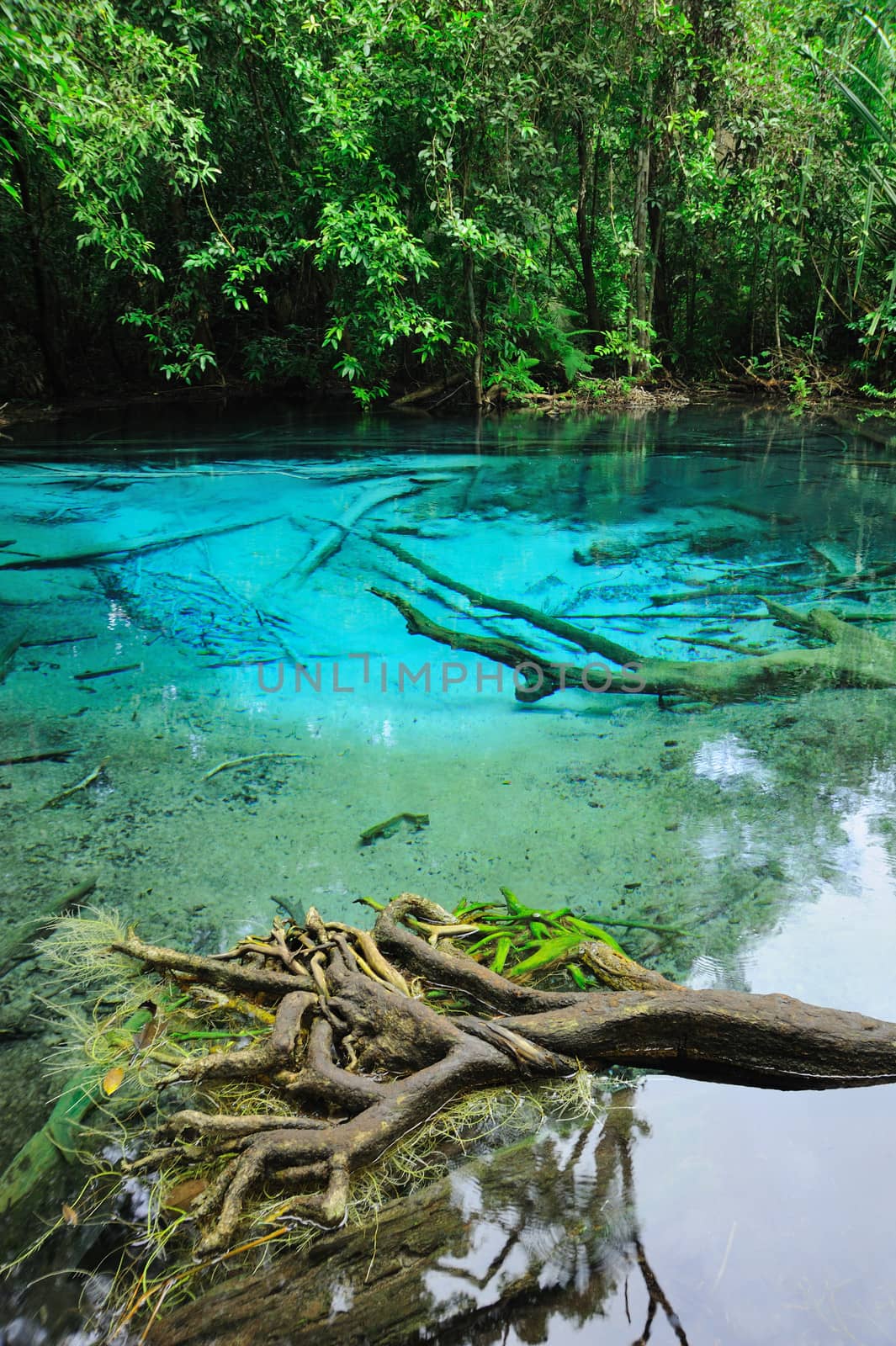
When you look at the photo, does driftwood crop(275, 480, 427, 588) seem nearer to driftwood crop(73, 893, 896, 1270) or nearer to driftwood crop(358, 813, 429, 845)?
driftwood crop(358, 813, 429, 845)

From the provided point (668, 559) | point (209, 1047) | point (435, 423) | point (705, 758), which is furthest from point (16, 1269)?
point (435, 423)

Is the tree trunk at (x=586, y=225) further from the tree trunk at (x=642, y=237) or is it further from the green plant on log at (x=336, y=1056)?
the green plant on log at (x=336, y=1056)

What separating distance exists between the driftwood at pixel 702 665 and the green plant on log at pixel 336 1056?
170 cm

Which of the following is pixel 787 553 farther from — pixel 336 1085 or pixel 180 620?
pixel 336 1085

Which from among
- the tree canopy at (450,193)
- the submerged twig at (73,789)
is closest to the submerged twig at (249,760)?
the submerged twig at (73,789)

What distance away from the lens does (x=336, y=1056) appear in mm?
1392

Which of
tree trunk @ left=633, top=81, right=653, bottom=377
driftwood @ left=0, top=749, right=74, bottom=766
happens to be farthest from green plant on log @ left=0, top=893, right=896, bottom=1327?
tree trunk @ left=633, top=81, right=653, bottom=377

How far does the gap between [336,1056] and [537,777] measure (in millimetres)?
1407

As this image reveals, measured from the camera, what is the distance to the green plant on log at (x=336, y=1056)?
3.85 ft

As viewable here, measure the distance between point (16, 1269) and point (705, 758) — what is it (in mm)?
2231

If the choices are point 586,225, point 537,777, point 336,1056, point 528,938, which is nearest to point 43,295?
point 586,225

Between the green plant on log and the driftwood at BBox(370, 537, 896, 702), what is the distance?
170 cm

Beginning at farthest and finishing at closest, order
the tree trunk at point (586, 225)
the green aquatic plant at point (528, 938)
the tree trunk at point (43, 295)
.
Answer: the tree trunk at point (586, 225) → the tree trunk at point (43, 295) → the green aquatic plant at point (528, 938)

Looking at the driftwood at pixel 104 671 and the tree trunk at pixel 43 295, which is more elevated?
the tree trunk at pixel 43 295
